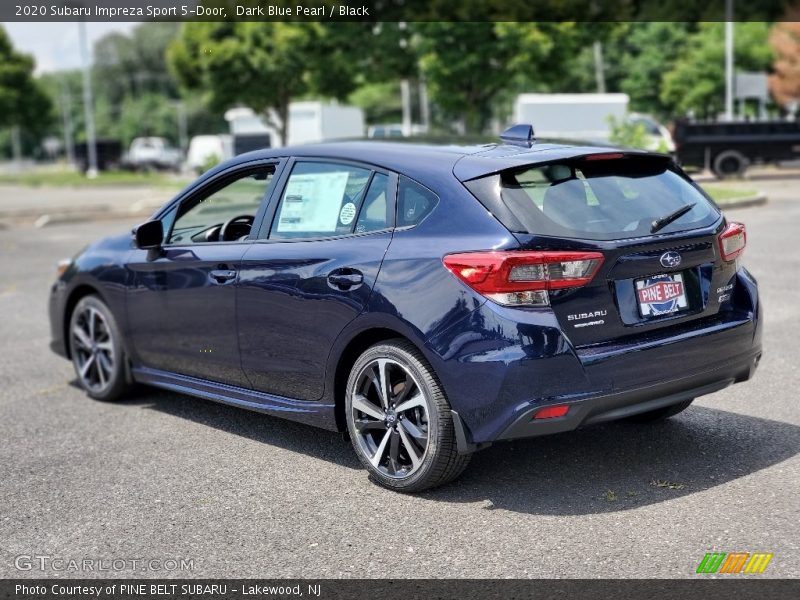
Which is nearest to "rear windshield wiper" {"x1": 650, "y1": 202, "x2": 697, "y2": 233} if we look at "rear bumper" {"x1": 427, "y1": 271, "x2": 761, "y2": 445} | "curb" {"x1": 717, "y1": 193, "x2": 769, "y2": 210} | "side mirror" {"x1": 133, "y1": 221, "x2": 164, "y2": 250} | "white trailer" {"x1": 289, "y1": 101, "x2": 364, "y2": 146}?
"rear bumper" {"x1": 427, "y1": 271, "x2": 761, "y2": 445}

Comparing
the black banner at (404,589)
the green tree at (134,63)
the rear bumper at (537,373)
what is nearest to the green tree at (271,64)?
the rear bumper at (537,373)

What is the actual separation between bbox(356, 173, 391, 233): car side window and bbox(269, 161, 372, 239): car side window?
0.04 m

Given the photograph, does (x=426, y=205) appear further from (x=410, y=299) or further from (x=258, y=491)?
(x=258, y=491)

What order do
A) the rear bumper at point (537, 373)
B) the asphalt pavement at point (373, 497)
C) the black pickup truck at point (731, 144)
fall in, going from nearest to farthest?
the asphalt pavement at point (373, 497) < the rear bumper at point (537, 373) < the black pickup truck at point (731, 144)

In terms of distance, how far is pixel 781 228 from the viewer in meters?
16.1

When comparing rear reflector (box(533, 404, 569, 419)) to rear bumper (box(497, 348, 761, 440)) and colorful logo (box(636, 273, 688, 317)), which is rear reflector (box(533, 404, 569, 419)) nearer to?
rear bumper (box(497, 348, 761, 440))

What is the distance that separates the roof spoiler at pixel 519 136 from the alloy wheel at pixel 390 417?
1309 millimetres

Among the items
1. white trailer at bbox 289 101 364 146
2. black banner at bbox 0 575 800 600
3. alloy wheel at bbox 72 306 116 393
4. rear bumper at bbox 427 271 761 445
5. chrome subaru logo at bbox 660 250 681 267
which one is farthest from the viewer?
white trailer at bbox 289 101 364 146

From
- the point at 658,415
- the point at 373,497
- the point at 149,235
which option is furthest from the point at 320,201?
the point at 658,415

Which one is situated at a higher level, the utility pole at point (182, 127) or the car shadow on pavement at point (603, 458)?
the utility pole at point (182, 127)

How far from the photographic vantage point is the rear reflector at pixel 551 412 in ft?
14.8

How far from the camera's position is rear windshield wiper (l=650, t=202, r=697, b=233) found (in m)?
4.88

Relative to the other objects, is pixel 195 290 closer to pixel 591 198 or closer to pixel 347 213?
pixel 347 213

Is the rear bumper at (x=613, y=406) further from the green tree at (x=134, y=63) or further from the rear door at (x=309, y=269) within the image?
the green tree at (x=134, y=63)
